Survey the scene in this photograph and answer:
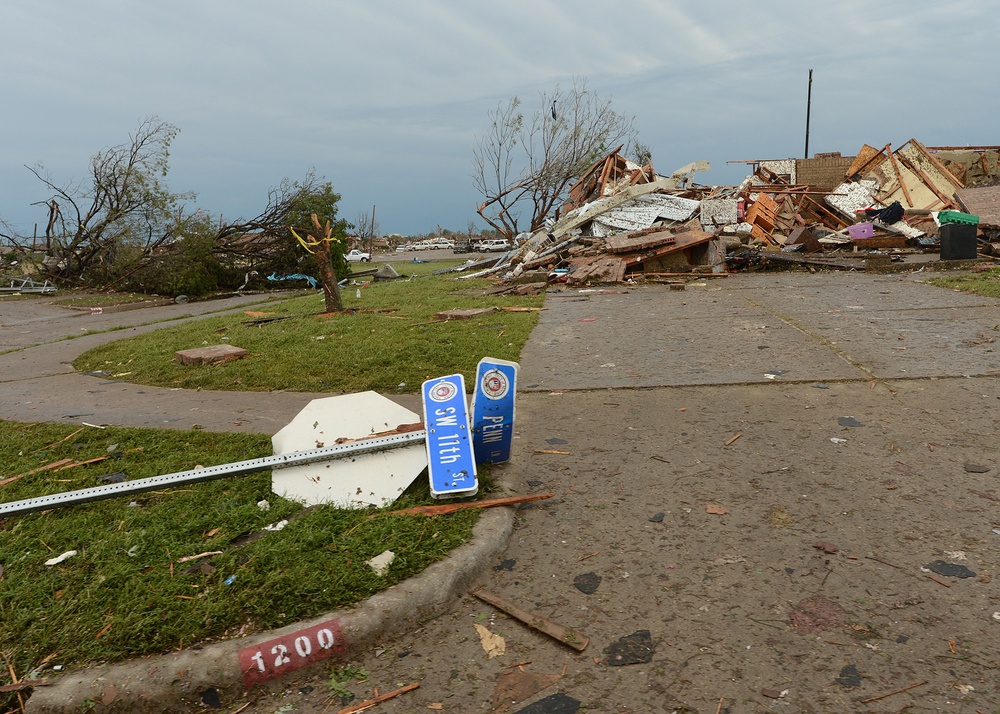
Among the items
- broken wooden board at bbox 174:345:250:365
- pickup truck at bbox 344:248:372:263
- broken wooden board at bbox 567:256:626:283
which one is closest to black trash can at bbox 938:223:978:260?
broken wooden board at bbox 567:256:626:283

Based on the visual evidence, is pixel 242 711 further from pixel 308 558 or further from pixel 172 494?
pixel 172 494

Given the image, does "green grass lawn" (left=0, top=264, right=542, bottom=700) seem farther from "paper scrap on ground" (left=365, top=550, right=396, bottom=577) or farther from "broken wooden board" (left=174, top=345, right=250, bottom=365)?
"broken wooden board" (left=174, top=345, right=250, bottom=365)

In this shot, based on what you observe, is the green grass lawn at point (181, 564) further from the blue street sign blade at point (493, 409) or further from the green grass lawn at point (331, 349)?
the green grass lawn at point (331, 349)

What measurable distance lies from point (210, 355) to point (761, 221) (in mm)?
13752

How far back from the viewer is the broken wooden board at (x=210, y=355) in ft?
19.1

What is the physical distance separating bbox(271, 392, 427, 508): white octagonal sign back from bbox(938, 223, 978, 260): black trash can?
11.1 m

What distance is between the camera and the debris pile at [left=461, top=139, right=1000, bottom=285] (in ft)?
40.9

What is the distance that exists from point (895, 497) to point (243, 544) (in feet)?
8.33

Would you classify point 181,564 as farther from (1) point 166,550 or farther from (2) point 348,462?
(2) point 348,462

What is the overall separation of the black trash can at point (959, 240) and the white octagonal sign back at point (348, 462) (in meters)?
11.1

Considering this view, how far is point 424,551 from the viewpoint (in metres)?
2.35

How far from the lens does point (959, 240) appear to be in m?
10.9

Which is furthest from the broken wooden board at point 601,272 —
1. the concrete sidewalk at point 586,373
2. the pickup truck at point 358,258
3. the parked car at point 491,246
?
the parked car at point 491,246

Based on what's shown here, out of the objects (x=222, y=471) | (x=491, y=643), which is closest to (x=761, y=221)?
(x=222, y=471)
